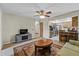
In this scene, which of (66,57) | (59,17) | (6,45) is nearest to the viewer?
(66,57)

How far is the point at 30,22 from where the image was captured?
6.57ft

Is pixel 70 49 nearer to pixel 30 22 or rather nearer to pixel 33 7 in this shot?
pixel 30 22

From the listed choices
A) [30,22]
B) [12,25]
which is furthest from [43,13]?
[12,25]

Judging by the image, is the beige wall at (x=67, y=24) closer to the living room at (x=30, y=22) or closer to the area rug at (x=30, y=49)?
the living room at (x=30, y=22)

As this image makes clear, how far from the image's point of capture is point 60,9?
73.4 inches

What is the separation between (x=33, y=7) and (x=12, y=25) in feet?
2.00

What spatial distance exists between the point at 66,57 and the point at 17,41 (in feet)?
3.50

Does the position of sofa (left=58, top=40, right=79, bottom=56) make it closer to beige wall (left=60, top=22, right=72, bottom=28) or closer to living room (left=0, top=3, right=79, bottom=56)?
living room (left=0, top=3, right=79, bottom=56)

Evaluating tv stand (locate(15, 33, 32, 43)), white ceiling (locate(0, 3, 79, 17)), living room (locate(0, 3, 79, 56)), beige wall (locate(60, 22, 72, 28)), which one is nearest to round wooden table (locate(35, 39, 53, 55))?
living room (locate(0, 3, 79, 56))

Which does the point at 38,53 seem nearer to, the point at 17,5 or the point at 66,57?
the point at 66,57

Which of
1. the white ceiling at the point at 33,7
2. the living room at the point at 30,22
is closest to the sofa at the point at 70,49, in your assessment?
the living room at the point at 30,22

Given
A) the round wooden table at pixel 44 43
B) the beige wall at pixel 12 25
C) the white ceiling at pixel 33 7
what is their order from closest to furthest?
the white ceiling at pixel 33 7 → the beige wall at pixel 12 25 → the round wooden table at pixel 44 43

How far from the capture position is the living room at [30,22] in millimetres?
1766

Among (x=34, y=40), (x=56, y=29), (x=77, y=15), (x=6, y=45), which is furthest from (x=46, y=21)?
(x=6, y=45)
